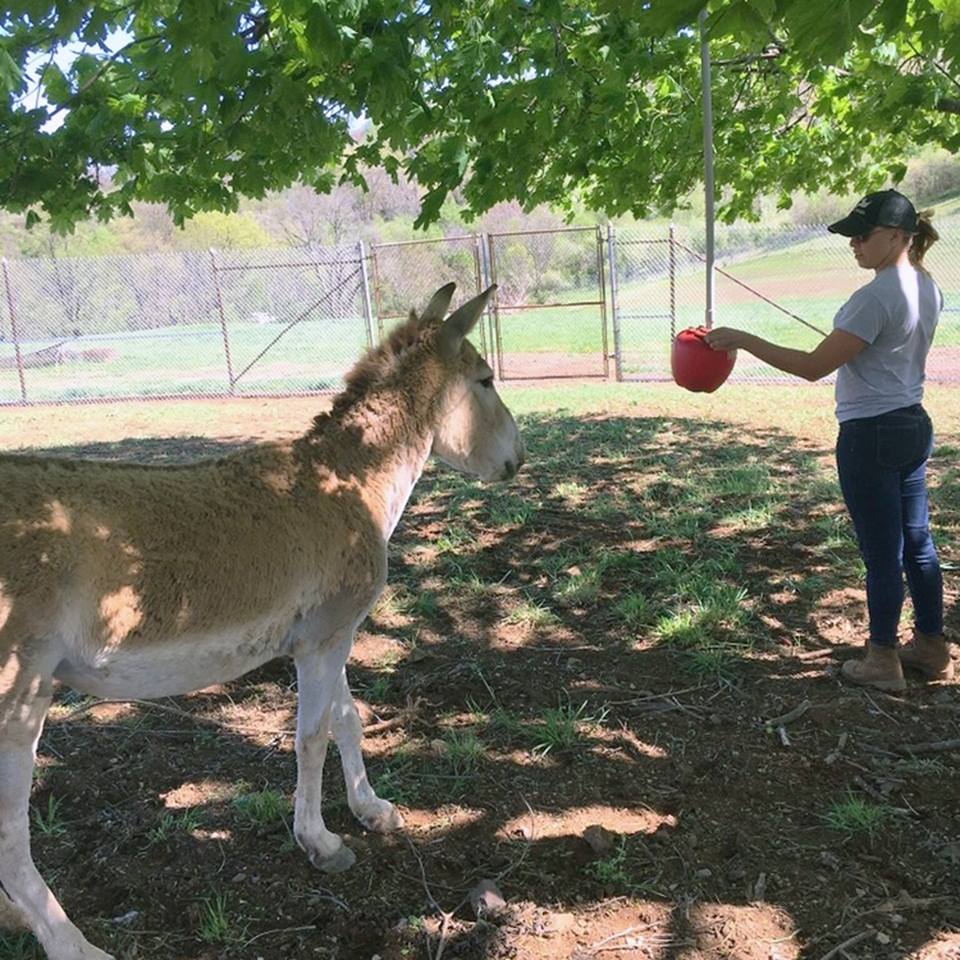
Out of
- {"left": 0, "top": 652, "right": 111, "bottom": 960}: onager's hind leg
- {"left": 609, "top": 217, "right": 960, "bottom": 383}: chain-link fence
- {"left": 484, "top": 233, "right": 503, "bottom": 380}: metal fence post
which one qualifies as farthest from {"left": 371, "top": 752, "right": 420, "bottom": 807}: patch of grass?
{"left": 609, "top": 217, "right": 960, "bottom": 383}: chain-link fence

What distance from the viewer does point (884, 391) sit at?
3.77m

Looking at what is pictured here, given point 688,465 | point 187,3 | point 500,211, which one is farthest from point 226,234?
point 187,3

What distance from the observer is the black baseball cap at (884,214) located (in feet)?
12.0

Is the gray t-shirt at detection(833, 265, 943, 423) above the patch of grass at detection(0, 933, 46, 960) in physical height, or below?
above

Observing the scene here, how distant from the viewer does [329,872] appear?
300 centimetres

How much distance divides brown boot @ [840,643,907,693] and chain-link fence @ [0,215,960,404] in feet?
35.3

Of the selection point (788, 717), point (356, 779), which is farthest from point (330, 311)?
point (356, 779)

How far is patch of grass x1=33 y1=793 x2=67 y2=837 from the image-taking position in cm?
321

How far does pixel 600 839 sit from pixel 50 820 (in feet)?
7.17

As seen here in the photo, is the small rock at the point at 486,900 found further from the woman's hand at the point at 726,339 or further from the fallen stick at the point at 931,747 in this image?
the woman's hand at the point at 726,339

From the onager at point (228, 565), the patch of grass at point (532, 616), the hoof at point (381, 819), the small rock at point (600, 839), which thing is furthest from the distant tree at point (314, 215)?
the small rock at point (600, 839)

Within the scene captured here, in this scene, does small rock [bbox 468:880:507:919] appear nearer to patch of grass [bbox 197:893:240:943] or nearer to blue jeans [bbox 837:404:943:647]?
patch of grass [bbox 197:893:240:943]

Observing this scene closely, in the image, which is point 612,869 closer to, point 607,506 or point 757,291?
point 607,506

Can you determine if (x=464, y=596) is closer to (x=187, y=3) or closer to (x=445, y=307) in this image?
(x=445, y=307)
